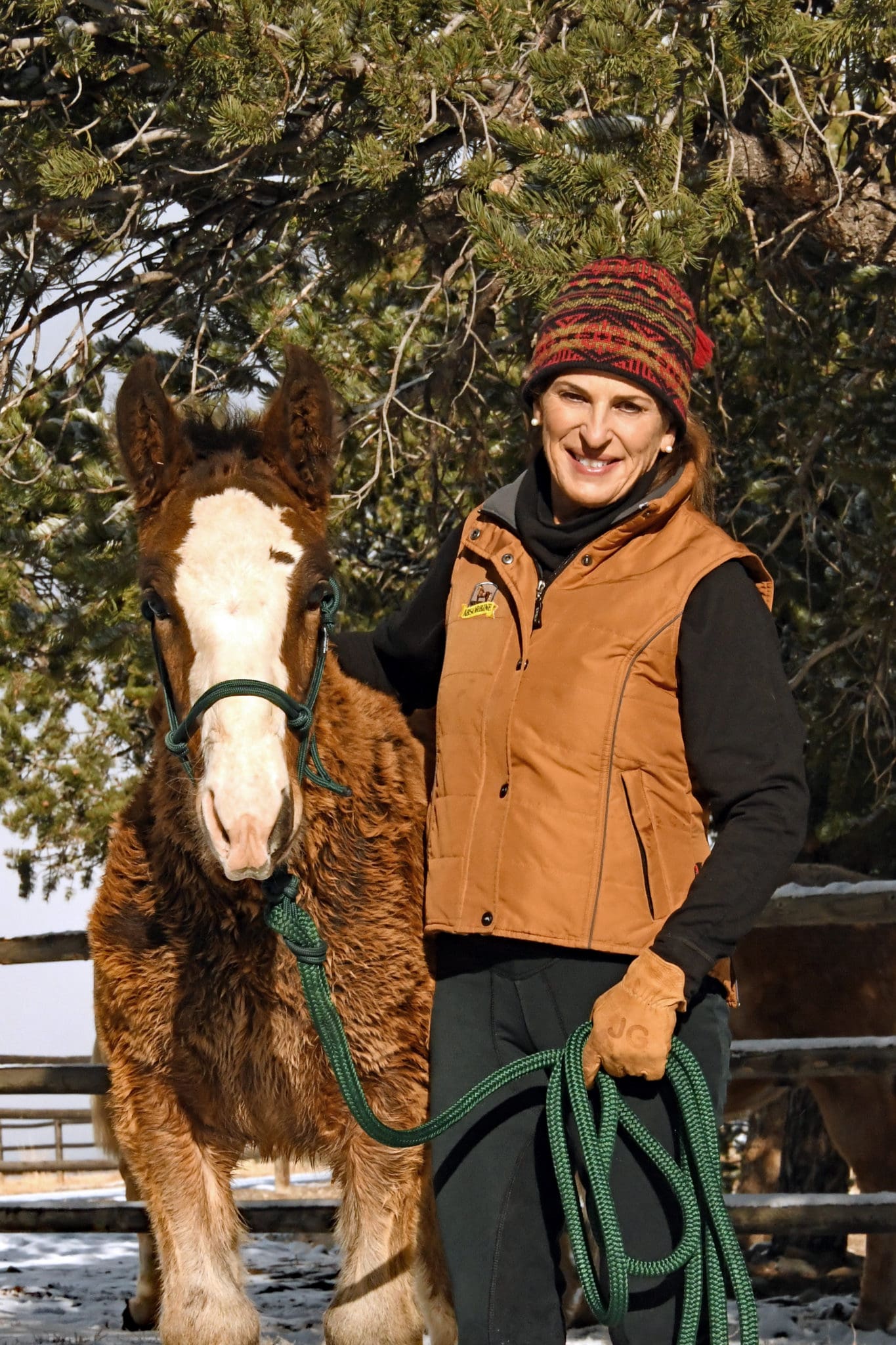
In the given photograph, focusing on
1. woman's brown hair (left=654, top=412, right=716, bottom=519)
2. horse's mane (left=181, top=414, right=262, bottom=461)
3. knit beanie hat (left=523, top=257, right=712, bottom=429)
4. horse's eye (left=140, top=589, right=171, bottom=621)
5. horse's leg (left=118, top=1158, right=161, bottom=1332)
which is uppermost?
horse's mane (left=181, top=414, right=262, bottom=461)

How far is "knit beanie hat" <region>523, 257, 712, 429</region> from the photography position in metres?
2.37

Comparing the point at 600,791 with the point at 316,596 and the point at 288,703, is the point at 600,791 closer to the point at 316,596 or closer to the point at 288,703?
the point at 288,703

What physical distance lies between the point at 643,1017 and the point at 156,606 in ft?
4.19

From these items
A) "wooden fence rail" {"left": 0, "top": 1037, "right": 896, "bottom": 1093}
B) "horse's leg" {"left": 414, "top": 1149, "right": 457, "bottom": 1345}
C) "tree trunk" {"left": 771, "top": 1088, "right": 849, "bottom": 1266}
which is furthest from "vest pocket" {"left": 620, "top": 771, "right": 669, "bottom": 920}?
"tree trunk" {"left": 771, "top": 1088, "right": 849, "bottom": 1266}

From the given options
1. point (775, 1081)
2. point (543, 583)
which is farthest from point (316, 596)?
point (775, 1081)

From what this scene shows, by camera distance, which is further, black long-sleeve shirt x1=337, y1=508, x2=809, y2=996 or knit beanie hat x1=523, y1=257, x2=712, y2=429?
knit beanie hat x1=523, y1=257, x2=712, y2=429

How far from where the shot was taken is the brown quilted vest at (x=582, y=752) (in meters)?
2.23

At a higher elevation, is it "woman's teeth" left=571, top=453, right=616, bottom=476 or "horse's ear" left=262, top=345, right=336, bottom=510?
"horse's ear" left=262, top=345, right=336, bottom=510

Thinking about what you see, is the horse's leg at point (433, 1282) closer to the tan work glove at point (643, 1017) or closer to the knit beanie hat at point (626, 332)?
the tan work glove at point (643, 1017)

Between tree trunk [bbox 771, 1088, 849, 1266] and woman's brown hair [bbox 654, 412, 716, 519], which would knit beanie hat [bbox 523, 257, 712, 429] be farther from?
tree trunk [bbox 771, 1088, 849, 1266]

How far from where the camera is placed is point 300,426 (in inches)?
120

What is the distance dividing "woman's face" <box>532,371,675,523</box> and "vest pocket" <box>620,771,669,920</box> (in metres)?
0.55

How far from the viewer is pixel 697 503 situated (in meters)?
2.64

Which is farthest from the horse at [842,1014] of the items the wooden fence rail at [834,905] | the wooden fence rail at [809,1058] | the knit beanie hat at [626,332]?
the knit beanie hat at [626,332]
